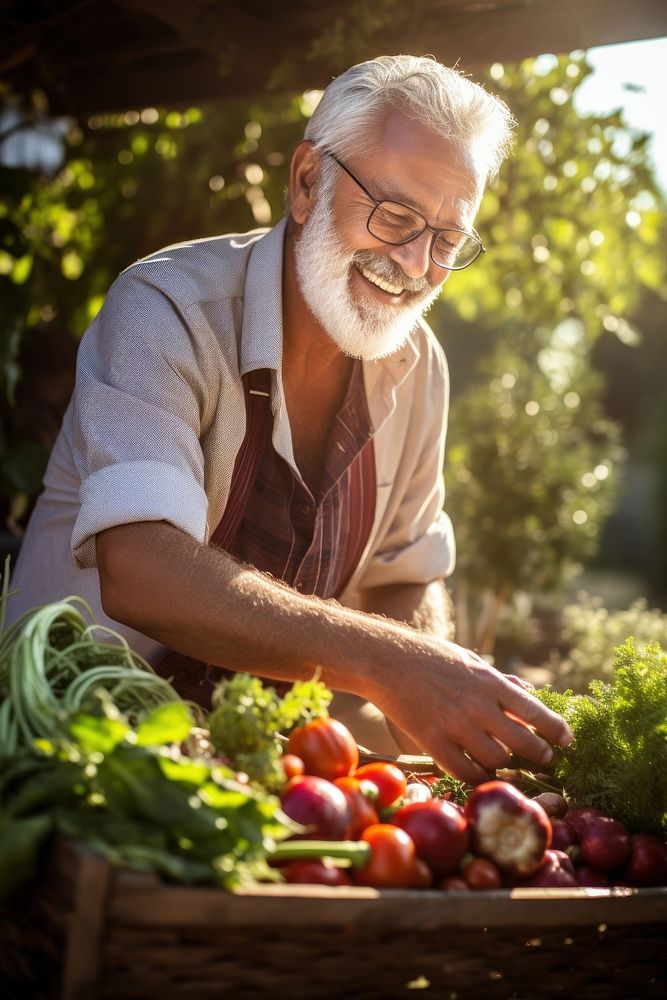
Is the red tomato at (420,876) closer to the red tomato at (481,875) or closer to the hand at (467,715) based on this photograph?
the red tomato at (481,875)

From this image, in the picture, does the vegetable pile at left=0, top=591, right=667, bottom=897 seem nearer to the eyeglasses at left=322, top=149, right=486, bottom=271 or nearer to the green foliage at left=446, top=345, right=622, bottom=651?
the eyeglasses at left=322, top=149, right=486, bottom=271

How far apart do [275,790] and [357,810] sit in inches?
5.4

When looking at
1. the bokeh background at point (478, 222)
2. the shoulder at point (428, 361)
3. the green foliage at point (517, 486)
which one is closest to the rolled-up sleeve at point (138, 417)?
the shoulder at point (428, 361)

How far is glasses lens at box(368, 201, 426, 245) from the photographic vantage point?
250cm

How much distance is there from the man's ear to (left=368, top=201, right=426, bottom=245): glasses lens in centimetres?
26

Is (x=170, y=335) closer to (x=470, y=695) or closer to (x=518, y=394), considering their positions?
(x=470, y=695)

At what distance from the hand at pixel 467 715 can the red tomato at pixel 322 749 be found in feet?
0.61

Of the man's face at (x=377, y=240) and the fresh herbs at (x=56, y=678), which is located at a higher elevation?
the man's face at (x=377, y=240)

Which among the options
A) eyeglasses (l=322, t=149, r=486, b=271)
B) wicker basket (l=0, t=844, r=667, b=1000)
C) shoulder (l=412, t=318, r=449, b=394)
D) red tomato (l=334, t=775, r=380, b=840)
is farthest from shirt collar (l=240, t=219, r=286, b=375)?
wicker basket (l=0, t=844, r=667, b=1000)

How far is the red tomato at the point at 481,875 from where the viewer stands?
1.55 metres

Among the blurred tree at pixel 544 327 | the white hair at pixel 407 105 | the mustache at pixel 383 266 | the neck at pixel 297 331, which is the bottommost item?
the blurred tree at pixel 544 327

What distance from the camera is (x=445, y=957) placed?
1481 mm

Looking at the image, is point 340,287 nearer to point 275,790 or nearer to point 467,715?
point 467,715

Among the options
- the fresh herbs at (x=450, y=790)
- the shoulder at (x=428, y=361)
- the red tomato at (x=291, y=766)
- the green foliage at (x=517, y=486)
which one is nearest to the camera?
the red tomato at (x=291, y=766)
